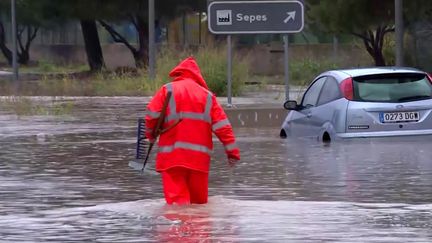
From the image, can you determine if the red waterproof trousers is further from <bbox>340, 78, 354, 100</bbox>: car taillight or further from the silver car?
<bbox>340, 78, 354, 100</bbox>: car taillight

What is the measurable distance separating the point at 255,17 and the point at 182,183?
17.6m

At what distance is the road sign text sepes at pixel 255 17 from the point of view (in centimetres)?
2908

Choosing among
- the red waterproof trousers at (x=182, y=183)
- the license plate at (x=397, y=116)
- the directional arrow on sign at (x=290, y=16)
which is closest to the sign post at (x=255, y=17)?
the directional arrow on sign at (x=290, y=16)

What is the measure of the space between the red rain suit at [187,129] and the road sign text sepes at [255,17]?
56.7 ft

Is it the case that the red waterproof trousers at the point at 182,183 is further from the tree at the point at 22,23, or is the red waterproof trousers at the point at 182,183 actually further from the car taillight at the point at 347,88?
the tree at the point at 22,23

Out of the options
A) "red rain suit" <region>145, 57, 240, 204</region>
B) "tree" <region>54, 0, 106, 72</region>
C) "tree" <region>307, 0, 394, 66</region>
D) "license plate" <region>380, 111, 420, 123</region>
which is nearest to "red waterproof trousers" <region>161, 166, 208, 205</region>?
"red rain suit" <region>145, 57, 240, 204</region>

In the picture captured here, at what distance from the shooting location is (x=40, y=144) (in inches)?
818

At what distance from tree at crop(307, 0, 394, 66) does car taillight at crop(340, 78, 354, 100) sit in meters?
28.2

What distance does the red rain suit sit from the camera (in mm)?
11750

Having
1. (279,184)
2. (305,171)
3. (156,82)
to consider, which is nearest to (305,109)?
(305,171)

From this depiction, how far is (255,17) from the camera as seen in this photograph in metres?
29.3

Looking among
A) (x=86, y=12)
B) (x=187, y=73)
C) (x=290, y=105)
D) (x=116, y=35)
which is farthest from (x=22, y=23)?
(x=187, y=73)

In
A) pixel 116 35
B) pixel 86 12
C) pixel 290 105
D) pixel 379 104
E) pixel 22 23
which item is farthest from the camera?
pixel 22 23

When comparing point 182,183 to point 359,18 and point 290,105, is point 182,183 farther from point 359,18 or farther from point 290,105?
point 359,18
